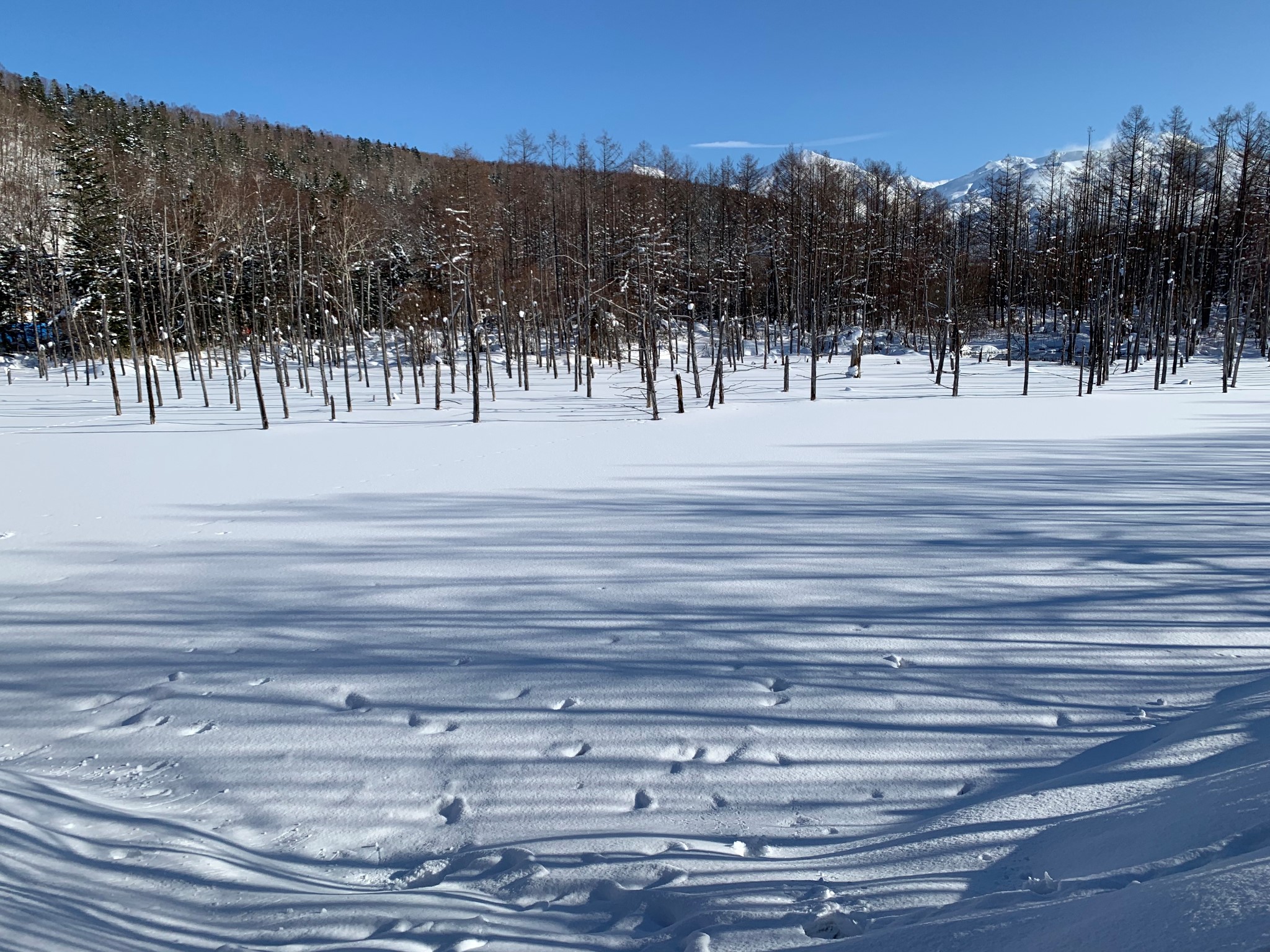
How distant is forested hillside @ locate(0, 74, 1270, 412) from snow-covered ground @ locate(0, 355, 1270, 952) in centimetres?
1661

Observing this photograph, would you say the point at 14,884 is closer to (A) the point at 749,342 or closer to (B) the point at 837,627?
(B) the point at 837,627

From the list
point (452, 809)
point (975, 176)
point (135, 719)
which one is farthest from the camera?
point (975, 176)

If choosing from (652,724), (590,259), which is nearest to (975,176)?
(590,259)

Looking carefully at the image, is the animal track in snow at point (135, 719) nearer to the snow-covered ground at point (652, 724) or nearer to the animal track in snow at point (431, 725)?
the snow-covered ground at point (652, 724)

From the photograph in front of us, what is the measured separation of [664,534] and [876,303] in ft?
157

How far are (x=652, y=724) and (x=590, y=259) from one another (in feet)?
133

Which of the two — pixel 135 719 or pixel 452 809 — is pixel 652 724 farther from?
pixel 135 719

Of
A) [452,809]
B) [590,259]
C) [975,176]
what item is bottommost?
[452,809]

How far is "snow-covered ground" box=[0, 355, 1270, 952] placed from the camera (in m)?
2.59

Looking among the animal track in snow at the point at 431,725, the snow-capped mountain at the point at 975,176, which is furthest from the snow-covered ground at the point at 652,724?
the snow-capped mountain at the point at 975,176

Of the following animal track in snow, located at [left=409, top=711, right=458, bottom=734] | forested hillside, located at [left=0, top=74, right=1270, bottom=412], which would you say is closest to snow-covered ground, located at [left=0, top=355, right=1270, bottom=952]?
animal track in snow, located at [left=409, top=711, right=458, bottom=734]

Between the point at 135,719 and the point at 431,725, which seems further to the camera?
the point at 135,719

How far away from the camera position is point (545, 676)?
4652 mm

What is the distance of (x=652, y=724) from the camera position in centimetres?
405
